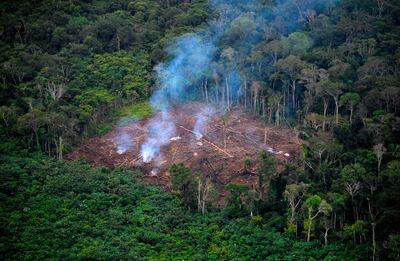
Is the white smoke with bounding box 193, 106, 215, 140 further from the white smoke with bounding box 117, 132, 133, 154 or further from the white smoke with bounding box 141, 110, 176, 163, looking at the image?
the white smoke with bounding box 117, 132, 133, 154

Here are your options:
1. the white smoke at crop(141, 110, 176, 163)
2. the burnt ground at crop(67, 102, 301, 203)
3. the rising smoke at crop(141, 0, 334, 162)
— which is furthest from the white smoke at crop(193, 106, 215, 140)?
the white smoke at crop(141, 110, 176, 163)

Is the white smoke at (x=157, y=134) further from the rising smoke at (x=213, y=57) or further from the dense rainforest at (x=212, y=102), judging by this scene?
the dense rainforest at (x=212, y=102)

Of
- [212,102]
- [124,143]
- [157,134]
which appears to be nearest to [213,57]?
[212,102]

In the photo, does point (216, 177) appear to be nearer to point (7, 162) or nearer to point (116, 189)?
point (116, 189)

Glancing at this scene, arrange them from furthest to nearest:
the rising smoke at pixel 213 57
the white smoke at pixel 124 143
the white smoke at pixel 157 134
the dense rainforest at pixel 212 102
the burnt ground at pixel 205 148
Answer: the rising smoke at pixel 213 57, the white smoke at pixel 124 143, the white smoke at pixel 157 134, the burnt ground at pixel 205 148, the dense rainforest at pixel 212 102

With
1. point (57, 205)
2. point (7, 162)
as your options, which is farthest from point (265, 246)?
point (7, 162)

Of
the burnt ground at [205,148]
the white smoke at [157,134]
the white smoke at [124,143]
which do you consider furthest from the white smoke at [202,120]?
the white smoke at [124,143]
